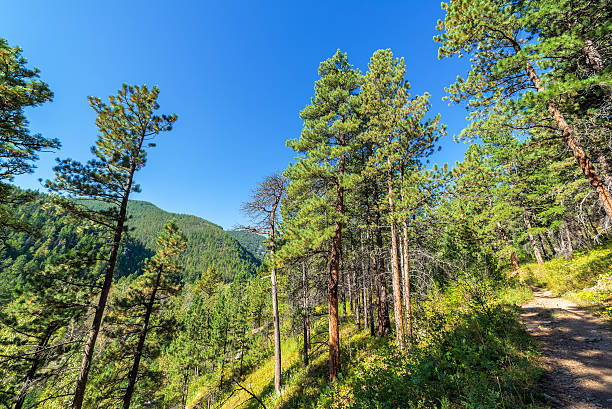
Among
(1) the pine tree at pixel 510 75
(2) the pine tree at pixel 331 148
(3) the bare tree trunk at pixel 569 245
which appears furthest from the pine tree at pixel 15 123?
(3) the bare tree trunk at pixel 569 245

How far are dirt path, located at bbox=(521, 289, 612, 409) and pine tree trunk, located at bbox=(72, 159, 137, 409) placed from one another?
12414mm

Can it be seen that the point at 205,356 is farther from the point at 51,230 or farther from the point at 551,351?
the point at 51,230

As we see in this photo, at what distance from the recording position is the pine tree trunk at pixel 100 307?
24.1ft

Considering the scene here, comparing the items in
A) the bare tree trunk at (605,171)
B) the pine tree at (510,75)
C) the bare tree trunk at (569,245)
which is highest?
the pine tree at (510,75)

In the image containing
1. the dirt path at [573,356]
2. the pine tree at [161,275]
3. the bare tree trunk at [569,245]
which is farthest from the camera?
the bare tree trunk at [569,245]

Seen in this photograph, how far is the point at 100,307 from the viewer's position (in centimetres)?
790

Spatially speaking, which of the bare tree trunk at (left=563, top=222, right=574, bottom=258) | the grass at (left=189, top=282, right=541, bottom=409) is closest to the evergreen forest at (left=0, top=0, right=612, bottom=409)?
the grass at (left=189, top=282, right=541, bottom=409)

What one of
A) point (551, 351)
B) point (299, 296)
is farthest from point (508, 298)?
point (299, 296)

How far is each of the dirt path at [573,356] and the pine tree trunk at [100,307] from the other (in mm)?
12414

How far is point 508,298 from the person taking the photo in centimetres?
1068

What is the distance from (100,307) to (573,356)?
14.0m

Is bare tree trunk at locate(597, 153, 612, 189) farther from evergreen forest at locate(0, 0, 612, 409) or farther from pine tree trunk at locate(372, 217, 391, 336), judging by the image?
pine tree trunk at locate(372, 217, 391, 336)

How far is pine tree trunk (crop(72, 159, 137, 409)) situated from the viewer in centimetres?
735

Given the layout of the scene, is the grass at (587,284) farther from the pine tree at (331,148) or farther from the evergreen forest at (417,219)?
the pine tree at (331,148)
